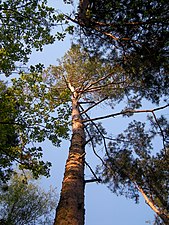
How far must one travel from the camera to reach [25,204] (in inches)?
568

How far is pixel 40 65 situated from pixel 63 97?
0.80 metres

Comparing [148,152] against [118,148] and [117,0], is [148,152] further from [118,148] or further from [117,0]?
[117,0]

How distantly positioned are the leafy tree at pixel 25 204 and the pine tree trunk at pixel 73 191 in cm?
1055

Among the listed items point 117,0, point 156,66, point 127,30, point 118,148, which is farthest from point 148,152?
point 117,0

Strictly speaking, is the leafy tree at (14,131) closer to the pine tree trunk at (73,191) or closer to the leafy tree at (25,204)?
the pine tree trunk at (73,191)

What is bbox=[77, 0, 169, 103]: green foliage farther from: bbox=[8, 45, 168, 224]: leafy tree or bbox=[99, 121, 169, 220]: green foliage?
bbox=[99, 121, 169, 220]: green foliage

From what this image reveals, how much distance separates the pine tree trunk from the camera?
291cm

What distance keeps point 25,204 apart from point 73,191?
12.5 m

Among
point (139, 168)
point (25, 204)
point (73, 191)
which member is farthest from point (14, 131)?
point (25, 204)

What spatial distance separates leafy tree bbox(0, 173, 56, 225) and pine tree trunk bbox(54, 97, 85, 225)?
34.6ft

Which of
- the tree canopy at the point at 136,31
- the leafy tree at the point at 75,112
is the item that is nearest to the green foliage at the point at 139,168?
the leafy tree at the point at 75,112

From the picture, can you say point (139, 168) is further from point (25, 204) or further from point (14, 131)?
point (25, 204)

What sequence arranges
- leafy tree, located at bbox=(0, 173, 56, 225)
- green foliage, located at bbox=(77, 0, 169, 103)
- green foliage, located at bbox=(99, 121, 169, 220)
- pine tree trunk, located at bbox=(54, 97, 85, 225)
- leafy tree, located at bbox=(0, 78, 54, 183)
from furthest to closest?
leafy tree, located at bbox=(0, 173, 56, 225), green foliage, located at bbox=(99, 121, 169, 220), green foliage, located at bbox=(77, 0, 169, 103), leafy tree, located at bbox=(0, 78, 54, 183), pine tree trunk, located at bbox=(54, 97, 85, 225)

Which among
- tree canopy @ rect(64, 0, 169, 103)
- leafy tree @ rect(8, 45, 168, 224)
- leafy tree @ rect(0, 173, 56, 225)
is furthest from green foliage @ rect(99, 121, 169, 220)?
leafy tree @ rect(0, 173, 56, 225)
